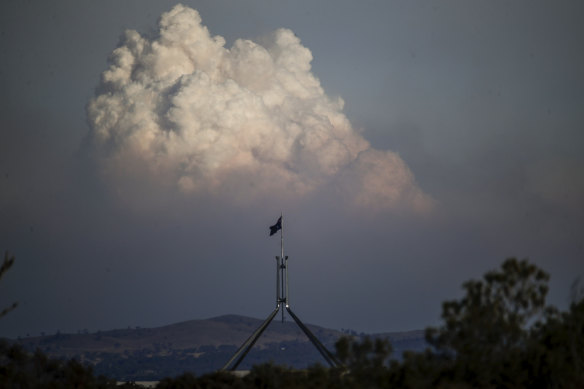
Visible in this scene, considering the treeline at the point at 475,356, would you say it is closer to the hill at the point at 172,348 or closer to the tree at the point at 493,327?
the tree at the point at 493,327

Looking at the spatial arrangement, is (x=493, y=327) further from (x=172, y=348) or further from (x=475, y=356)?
(x=172, y=348)

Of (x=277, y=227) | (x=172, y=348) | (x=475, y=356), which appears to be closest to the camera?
(x=475, y=356)

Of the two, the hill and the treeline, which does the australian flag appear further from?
the hill

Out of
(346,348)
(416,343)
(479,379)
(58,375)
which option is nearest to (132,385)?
(58,375)

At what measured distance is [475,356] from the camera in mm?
21234

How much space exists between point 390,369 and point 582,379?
5.02m

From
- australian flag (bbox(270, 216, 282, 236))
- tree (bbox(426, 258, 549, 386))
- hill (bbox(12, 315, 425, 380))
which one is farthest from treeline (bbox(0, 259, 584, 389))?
hill (bbox(12, 315, 425, 380))

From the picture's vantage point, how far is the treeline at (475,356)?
66.2 feet

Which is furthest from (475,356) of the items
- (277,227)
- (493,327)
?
(277,227)

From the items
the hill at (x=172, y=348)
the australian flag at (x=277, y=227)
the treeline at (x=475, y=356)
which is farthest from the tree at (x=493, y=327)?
the hill at (x=172, y=348)

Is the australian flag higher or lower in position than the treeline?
higher

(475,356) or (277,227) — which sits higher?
(277,227)

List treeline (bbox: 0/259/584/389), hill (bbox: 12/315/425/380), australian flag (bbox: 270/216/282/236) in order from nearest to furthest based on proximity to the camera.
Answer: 1. treeline (bbox: 0/259/584/389)
2. australian flag (bbox: 270/216/282/236)
3. hill (bbox: 12/315/425/380)

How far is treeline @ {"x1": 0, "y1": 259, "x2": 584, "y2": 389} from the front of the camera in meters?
20.2
